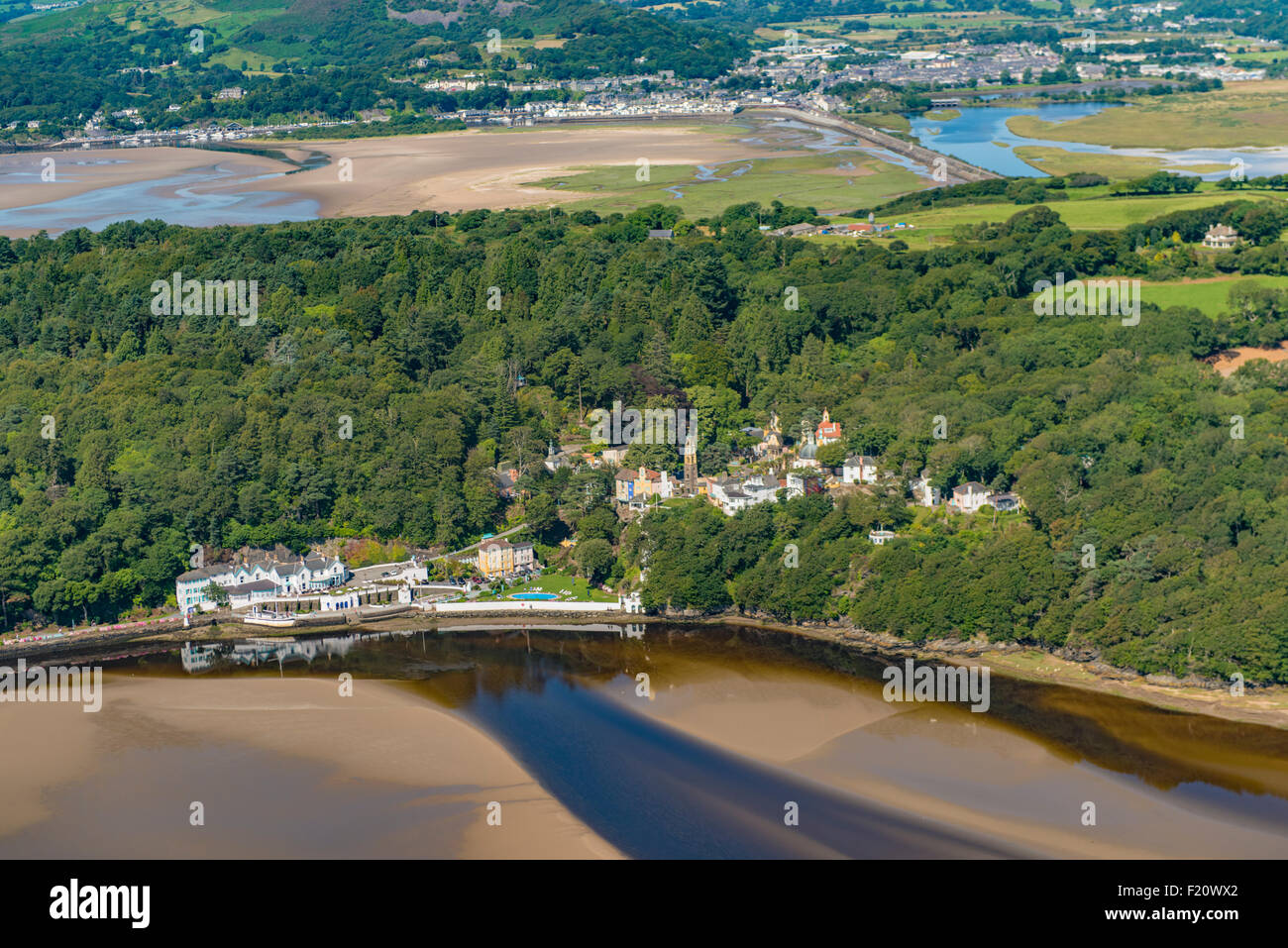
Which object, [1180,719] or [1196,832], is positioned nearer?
[1196,832]

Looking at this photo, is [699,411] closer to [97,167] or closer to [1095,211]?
[1095,211]

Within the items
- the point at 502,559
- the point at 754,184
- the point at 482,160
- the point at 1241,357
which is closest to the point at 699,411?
the point at 502,559

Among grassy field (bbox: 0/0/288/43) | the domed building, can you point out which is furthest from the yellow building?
grassy field (bbox: 0/0/288/43)

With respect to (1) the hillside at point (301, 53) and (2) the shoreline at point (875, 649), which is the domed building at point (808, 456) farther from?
(1) the hillside at point (301, 53)

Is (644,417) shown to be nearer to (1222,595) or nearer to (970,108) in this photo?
(1222,595)

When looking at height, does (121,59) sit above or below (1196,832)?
above
